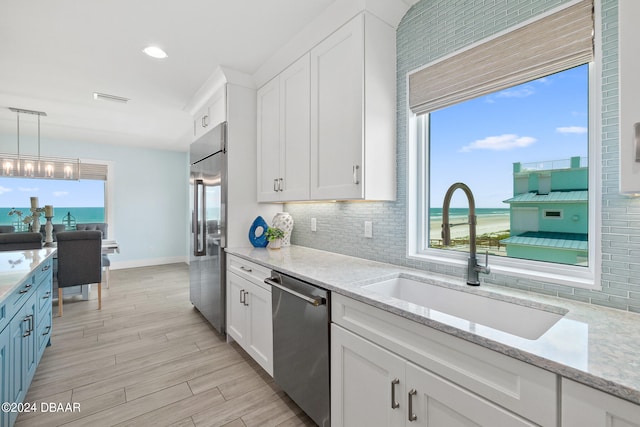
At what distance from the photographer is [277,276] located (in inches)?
75.0

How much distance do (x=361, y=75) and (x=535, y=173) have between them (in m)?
1.08

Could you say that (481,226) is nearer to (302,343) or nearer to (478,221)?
(478,221)

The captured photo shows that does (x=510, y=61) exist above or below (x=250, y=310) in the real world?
above

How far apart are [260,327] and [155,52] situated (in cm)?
237

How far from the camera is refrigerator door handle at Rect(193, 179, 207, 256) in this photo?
3189 millimetres

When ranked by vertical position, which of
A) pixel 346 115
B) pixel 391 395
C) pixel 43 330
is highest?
pixel 346 115

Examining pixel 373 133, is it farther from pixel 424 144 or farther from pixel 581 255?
pixel 581 255

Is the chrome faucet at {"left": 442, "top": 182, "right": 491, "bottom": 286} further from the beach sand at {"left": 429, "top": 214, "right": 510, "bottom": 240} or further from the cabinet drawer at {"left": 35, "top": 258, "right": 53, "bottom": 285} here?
the cabinet drawer at {"left": 35, "top": 258, "right": 53, "bottom": 285}

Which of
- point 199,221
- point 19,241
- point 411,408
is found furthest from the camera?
point 199,221

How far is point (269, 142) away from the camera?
2.68 meters

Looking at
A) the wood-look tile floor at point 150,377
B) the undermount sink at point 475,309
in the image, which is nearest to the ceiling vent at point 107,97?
the wood-look tile floor at point 150,377

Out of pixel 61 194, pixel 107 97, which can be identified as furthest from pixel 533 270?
pixel 61 194

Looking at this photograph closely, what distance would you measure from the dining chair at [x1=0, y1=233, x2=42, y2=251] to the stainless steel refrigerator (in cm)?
155

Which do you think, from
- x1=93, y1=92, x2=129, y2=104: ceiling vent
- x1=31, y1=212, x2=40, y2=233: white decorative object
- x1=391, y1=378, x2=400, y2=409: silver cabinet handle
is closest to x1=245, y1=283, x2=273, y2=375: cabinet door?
x1=391, y1=378, x2=400, y2=409: silver cabinet handle
